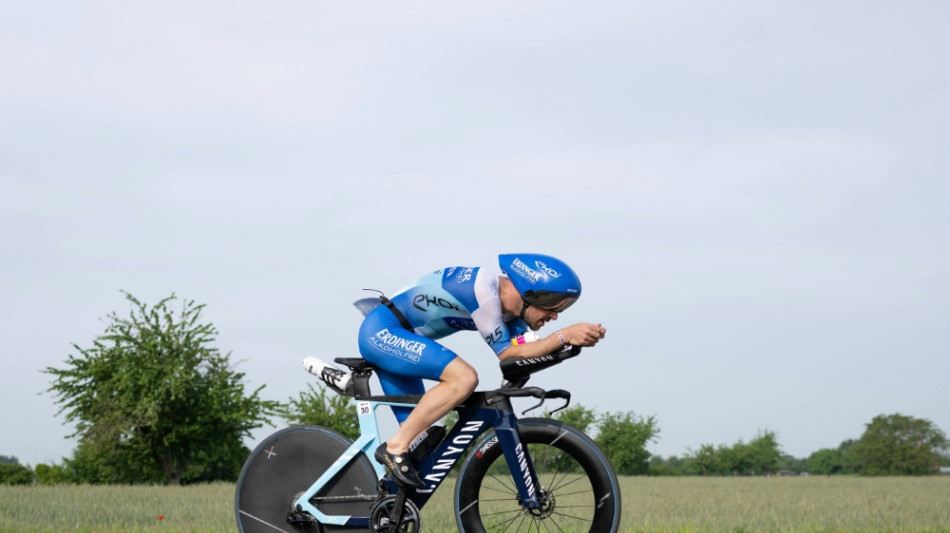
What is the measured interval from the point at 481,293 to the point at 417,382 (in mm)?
1163

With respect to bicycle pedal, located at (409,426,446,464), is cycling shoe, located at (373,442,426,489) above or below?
below

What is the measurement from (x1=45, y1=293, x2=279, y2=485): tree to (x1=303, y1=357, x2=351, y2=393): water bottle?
1095 inches

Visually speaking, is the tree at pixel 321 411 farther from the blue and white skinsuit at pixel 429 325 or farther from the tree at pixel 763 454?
the tree at pixel 763 454

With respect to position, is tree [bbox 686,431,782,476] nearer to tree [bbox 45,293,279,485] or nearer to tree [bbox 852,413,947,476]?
tree [bbox 852,413,947,476]

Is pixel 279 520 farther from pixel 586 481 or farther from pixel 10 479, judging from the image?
pixel 10 479

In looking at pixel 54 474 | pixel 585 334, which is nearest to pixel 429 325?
pixel 585 334

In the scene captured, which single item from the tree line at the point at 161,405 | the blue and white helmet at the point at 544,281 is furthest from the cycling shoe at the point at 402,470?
the tree line at the point at 161,405

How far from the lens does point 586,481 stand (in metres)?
6.51

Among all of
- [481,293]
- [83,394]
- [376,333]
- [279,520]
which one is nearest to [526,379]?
[481,293]

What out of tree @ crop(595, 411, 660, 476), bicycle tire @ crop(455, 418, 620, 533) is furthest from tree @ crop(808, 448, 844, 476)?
bicycle tire @ crop(455, 418, 620, 533)

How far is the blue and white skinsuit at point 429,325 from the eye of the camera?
21.1ft

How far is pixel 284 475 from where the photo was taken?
24.3 feet

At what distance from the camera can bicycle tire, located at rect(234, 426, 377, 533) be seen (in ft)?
23.8

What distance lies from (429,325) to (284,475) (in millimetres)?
1815
